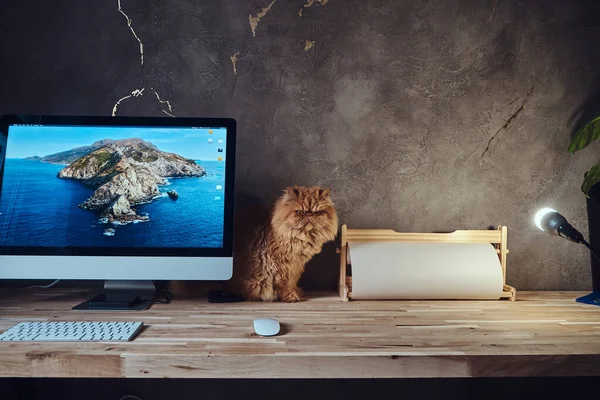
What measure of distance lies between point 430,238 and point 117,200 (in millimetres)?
1072

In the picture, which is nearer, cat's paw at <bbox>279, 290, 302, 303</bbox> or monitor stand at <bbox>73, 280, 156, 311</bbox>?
monitor stand at <bbox>73, 280, 156, 311</bbox>

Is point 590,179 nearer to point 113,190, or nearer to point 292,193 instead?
point 292,193

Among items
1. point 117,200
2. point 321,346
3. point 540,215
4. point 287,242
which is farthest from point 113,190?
point 540,215

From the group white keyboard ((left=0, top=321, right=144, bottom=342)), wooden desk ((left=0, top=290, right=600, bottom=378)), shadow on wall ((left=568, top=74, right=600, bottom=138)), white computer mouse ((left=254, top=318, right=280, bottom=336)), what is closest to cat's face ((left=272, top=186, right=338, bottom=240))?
wooden desk ((left=0, top=290, right=600, bottom=378))

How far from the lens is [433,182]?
170 centimetres

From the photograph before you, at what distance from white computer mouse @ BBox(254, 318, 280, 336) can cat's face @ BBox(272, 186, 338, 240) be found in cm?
37

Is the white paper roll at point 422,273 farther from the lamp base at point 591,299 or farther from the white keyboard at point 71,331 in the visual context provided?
the white keyboard at point 71,331

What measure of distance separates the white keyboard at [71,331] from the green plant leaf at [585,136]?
1558 millimetres

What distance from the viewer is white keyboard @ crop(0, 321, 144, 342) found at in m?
1.05

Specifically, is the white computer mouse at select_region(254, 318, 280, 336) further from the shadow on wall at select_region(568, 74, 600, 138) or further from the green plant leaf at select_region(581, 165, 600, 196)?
the shadow on wall at select_region(568, 74, 600, 138)

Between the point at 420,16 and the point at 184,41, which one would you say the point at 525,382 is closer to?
the point at 420,16

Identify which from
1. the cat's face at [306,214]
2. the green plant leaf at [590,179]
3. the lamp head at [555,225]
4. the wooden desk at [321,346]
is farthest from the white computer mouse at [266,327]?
the green plant leaf at [590,179]

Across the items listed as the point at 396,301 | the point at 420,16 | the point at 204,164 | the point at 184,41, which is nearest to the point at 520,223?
the point at 396,301

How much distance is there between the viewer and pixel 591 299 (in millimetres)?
1537
